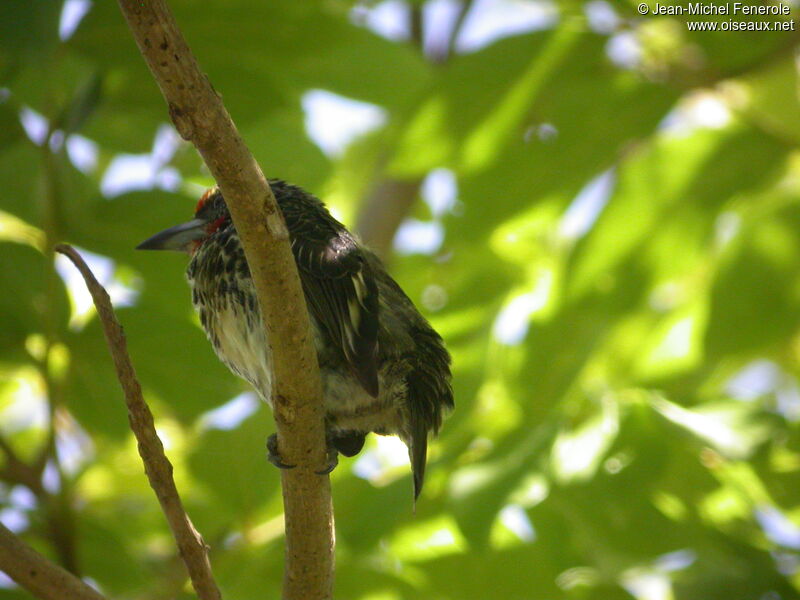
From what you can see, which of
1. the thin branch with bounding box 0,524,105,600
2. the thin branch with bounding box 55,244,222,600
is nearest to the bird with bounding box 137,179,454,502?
the thin branch with bounding box 55,244,222,600

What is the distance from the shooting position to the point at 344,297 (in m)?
2.28

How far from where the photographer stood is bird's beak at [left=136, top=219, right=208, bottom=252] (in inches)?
104

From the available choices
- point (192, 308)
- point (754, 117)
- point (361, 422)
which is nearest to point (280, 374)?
point (361, 422)

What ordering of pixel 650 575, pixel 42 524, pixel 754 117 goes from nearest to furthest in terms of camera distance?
pixel 650 575 → pixel 42 524 → pixel 754 117

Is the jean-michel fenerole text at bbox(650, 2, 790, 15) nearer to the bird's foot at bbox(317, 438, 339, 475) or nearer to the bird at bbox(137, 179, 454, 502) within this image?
the bird at bbox(137, 179, 454, 502)

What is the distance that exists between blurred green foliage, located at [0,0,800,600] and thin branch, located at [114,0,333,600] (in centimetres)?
32

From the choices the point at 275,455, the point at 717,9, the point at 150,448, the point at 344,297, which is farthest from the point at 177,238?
the point at 717,9

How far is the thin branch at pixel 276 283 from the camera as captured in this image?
1511 millimetres

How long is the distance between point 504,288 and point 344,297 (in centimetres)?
87

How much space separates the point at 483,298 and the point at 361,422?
0.67m

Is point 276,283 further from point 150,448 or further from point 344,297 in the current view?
point 344,297

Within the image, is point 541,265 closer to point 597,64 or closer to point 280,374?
point 597,64

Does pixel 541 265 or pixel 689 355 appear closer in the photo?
pixel 689 355

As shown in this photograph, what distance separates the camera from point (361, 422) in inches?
98.4
